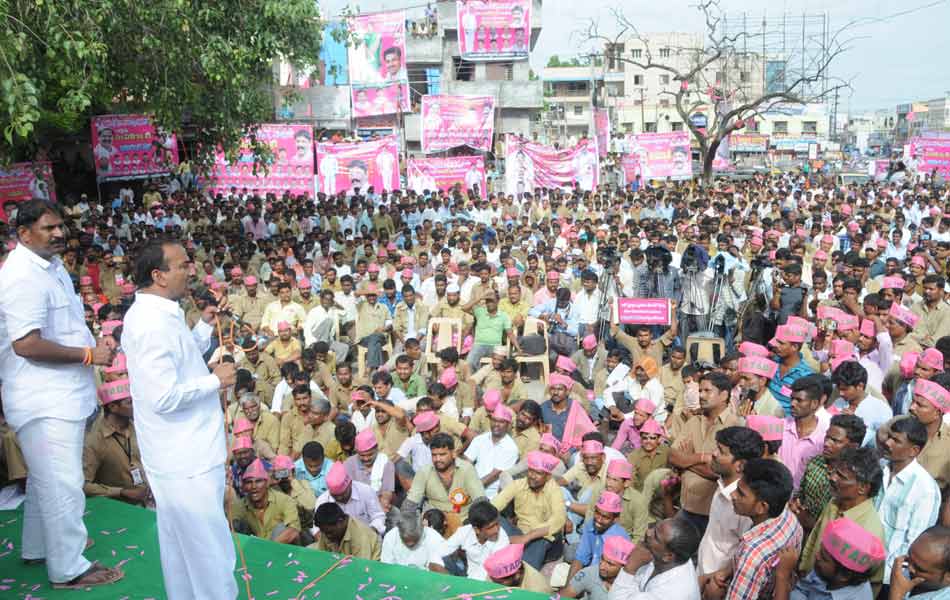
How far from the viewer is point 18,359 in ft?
9.65

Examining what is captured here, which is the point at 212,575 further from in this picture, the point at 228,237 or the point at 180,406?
the point at 228,237

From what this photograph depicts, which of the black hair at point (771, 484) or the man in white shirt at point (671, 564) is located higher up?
the black hair at point (771, 484)

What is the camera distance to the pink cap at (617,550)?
154 inches

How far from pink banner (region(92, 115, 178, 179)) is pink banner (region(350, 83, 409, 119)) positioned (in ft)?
43.6

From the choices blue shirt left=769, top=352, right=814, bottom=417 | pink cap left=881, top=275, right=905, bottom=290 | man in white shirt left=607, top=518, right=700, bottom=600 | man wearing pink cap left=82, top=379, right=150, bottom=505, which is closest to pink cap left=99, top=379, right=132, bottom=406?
man wearing pink cap left=82, top=379, right=150, bottom=505

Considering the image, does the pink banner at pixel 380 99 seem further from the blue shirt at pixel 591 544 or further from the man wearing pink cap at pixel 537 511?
the blue shirt at pixel 591 544

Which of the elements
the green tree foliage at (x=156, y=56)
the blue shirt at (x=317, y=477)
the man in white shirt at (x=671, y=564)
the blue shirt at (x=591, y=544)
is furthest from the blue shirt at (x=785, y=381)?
the green tree foliage at (x=156, y=56)

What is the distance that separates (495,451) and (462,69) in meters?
28.6

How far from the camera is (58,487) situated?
9.75ft

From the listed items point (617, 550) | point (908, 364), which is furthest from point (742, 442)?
point (908, 364)

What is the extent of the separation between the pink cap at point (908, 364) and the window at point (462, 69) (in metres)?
28.1

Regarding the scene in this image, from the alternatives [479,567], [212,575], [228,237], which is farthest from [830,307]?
[228,237]

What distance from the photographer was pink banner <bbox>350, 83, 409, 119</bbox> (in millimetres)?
28109

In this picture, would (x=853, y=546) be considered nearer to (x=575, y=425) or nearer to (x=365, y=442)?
(x=575, y=425)
